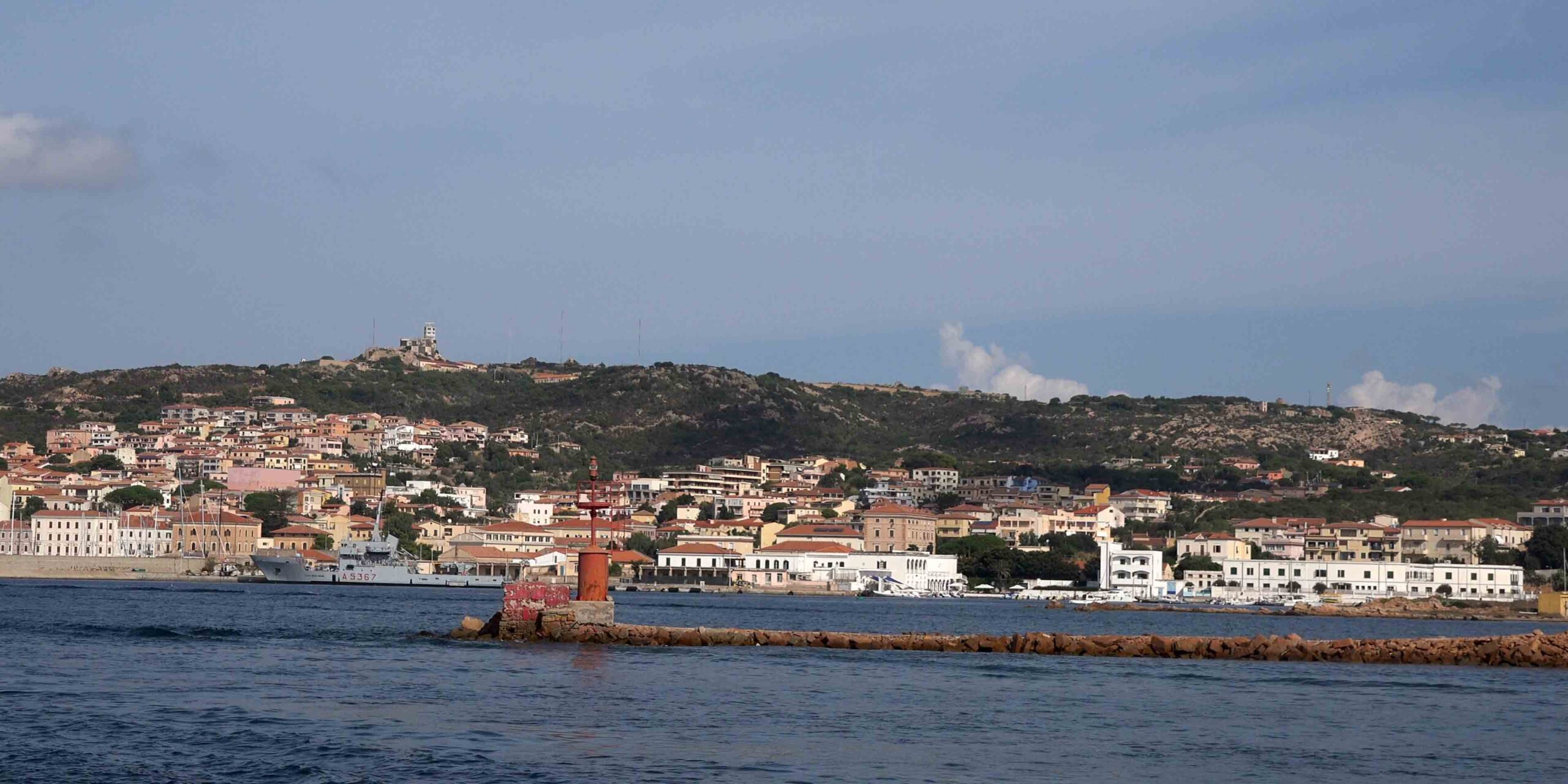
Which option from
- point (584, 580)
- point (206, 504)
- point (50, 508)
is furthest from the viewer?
point (206, 504)

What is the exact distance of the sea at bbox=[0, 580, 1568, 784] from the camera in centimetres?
1856

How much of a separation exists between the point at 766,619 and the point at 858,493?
9079cm

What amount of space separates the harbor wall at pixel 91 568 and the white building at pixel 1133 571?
47297 mm

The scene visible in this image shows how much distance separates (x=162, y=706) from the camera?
22469 mm

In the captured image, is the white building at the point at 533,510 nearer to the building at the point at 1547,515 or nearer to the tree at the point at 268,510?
the tree at the point at 268,510

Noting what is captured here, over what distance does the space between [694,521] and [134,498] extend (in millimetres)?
37421

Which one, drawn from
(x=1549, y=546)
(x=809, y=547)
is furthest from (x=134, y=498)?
(x=1549, y=546)

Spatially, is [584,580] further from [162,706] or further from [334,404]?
[334,404]

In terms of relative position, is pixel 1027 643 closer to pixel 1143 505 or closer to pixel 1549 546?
pixel 1549 546

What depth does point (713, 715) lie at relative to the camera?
905 inches

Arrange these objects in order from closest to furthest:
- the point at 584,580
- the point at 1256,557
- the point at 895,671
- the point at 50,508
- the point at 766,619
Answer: the point at 895,671 → the point at 584,580 → the point at 766,619 → the point at 1256,557 → the point at 50,508

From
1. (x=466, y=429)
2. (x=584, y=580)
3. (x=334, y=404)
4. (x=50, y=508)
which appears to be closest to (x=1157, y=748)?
(x=584, y=580)

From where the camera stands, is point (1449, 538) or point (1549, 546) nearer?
point (1549, 546)

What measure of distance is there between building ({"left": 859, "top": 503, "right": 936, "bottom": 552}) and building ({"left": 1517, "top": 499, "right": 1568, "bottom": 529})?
34781 mm
